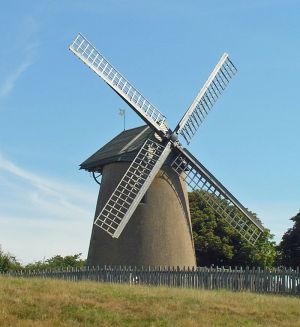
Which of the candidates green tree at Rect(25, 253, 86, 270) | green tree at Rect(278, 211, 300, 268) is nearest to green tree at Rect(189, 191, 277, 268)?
green tree at Rect(278, 211, 300, 268)

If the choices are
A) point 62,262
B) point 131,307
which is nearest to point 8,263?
point 62,262

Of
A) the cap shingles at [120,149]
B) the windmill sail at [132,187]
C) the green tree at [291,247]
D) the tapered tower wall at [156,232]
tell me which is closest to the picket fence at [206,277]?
the tapered tower wall at [156,232]

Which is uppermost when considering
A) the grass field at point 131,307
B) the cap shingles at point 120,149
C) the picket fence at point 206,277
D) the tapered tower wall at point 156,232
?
the cap shingles at point 120,149

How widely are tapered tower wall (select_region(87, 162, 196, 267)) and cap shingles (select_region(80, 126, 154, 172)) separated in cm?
43

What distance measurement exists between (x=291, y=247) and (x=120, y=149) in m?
17.5

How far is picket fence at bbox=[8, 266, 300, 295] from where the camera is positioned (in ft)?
71.1

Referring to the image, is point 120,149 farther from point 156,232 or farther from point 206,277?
point 206,277

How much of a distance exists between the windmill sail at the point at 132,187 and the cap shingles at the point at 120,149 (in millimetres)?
634

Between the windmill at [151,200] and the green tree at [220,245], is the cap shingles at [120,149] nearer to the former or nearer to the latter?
the windmill at [151,200]

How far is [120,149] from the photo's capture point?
89.4ft

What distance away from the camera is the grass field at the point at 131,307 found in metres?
14.9

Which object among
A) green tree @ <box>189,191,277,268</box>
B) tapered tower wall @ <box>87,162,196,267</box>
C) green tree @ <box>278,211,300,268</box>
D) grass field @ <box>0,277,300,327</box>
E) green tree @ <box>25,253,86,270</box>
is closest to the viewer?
grass field @ <box>0,277,300,327</box>

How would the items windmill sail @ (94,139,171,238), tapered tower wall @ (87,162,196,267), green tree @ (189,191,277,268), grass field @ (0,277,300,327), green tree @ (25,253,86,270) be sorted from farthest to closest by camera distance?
green tree @ (25,253,86,270)
green tree @ (189,191,277,268)
tapered tower wall @ (87,162,196,267)
windmill sail @ (94,139,171,238)
grass field @ (0,277,300,327)

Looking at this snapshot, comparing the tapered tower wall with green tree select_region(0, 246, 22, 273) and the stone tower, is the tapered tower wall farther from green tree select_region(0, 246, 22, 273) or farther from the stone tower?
green tree select_region(0, 246, 22, 273)
